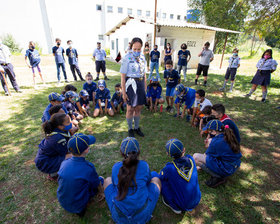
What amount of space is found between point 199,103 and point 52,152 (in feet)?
10.8

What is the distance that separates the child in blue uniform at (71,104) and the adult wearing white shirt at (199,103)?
3.03 meters

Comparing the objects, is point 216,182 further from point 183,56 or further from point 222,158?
point 183,56

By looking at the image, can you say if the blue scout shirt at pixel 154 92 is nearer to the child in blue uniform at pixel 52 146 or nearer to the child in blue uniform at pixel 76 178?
the child in blue uniform at pixel 52 146

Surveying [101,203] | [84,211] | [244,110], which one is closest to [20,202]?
[84,211]

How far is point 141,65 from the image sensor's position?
3123 millimetres

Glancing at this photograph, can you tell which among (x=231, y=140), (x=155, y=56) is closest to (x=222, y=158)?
(x=231, y=140)

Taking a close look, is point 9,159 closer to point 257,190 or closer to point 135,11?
point 257,190

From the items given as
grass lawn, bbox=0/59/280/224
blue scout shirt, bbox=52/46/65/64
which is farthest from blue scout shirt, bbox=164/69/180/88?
blue scout shirt, bbox=52/46/65/64

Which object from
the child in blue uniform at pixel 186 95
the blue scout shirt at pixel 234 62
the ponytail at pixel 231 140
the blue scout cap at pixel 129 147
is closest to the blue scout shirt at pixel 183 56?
the blue scout shirt at pixel 234 62

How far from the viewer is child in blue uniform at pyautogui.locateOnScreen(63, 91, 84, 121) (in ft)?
13.2

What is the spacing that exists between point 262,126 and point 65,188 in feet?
15.6

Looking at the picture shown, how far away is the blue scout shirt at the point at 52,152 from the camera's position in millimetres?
2213

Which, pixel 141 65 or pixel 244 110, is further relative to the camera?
pixel 244 110

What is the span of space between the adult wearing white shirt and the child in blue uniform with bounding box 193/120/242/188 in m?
1.55
